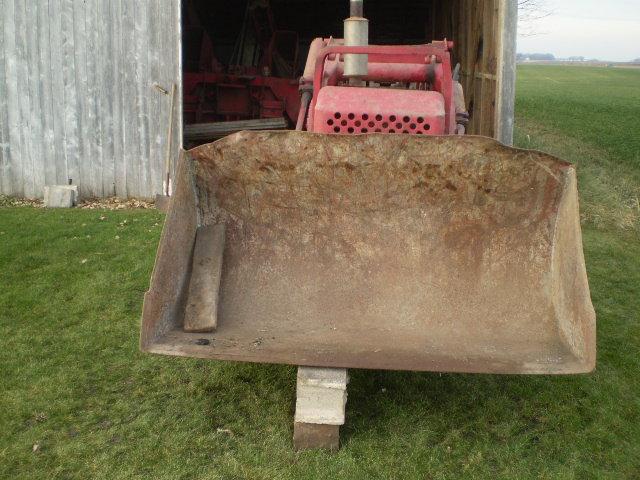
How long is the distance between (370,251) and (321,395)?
743 millimetres

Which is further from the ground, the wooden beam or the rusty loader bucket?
the wooden beam

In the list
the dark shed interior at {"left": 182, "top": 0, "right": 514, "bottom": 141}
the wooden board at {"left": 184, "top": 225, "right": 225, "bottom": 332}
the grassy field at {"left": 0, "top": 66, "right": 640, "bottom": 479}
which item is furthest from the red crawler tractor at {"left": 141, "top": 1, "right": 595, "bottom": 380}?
the dark shed interior at {"left": 182, "top": 0, "right": 514, "bottom": 141}

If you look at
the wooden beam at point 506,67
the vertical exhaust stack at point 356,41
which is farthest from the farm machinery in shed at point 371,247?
the wooden beam at point 506,67

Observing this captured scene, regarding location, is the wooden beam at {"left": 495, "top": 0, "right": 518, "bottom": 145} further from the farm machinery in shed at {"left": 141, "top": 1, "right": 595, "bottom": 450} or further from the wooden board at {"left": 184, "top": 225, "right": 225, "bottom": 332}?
the wooden board at {"left": 184, "top": 225, "right": 225, "bottom": 332}

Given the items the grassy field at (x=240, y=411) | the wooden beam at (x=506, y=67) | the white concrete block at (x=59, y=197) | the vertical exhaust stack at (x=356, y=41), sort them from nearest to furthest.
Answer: the grassy field at (x=240, y=411) → the vertical exhaust stack at (x=356, y=41) → the wooden beam at (x=506, y=67) → the white concrete block at (x=59, y=197)

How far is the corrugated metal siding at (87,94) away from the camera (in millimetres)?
7770

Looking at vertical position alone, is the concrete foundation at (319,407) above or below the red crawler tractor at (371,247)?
below

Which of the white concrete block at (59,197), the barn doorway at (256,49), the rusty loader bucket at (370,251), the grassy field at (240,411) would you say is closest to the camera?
the grassy field at (240,411)

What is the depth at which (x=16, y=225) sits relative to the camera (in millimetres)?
6512

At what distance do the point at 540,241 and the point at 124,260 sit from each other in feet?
10.9

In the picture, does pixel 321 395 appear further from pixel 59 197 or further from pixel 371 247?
pixel 59 197

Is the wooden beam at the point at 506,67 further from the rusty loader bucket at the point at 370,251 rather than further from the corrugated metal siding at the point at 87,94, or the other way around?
the rusty loader bucket at the point at 370,251

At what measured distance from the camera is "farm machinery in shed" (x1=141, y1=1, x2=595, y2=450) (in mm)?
2992

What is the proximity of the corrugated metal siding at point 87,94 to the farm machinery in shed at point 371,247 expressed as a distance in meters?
4.68
